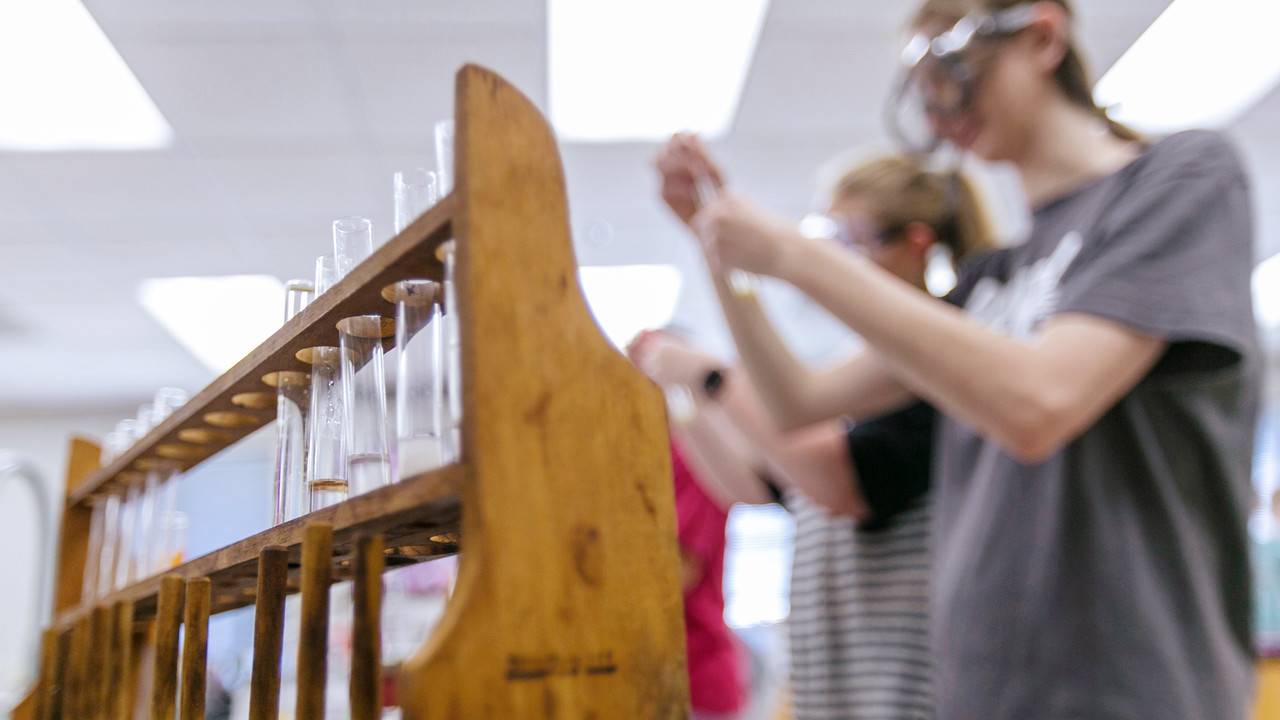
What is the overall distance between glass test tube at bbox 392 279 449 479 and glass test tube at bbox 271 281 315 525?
0.15 metres

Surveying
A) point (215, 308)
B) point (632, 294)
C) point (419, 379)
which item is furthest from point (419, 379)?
point (215, 308)

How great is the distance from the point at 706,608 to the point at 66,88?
2.34m

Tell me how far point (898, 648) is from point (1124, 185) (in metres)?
0.61

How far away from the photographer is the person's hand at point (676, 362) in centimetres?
162

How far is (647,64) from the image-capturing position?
112 inches

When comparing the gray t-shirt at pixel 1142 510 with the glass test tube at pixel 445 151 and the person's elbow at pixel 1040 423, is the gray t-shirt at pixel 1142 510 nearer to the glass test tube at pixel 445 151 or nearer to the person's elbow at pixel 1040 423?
the person's elbow at pixel 1040 423

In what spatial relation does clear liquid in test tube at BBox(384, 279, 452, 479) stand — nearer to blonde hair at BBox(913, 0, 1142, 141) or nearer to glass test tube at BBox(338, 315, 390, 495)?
glass test tube at BBox(338, 315, 390, 495)

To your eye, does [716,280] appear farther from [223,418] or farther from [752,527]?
[752,527]

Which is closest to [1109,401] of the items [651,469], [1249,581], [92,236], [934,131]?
[1249,581]

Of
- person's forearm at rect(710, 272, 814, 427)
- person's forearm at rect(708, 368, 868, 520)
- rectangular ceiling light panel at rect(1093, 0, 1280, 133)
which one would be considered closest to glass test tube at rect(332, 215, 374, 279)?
person's forearm at rect(710, 272, 814, 427)

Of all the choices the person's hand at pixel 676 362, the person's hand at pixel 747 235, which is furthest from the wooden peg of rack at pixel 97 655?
the person's hand at pixel 676 362

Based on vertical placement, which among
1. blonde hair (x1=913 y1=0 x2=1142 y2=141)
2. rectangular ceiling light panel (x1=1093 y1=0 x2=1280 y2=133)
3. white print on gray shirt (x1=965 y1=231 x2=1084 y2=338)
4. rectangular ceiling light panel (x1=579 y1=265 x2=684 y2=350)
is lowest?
white print on gray shirt (x1=965 y1=231 x2=1084 y2=338)

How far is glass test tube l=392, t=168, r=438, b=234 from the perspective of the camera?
0.61 meters

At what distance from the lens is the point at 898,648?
1.26 metres
